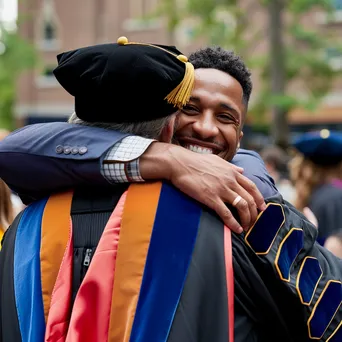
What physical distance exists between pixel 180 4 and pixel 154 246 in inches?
534

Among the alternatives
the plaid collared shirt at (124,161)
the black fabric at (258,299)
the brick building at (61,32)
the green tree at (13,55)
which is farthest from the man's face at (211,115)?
the brick building at (61,32)

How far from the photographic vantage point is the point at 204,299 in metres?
1.75

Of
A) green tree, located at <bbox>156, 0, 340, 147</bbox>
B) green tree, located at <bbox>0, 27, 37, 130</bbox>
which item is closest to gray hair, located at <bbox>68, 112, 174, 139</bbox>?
green tree, located at <bbox>156, 0, 340, 147</bbox>

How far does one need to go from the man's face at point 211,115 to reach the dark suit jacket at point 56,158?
14 centimetres

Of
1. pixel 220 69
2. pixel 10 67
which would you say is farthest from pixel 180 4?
pixel 220 69

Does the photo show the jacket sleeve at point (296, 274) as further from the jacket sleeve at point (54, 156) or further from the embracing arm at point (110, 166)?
the jacket sleeve at point (54, 156)

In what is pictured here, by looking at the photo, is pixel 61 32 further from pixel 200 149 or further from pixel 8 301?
pixel 8 301

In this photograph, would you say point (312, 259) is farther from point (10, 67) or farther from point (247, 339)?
point (10, 67)

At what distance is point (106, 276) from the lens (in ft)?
5.83

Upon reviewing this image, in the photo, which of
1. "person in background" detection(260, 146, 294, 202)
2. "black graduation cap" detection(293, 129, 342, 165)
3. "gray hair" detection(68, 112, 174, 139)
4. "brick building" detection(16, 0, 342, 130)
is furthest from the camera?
"brick building" detection(16, 0, 342, 130)

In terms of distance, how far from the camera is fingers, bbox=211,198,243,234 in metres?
1.79

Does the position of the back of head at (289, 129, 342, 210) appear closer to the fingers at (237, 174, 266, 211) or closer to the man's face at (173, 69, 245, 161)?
the man's face at (173, 69, 245, 161)

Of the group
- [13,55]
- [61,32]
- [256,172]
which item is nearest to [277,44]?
[13,55]

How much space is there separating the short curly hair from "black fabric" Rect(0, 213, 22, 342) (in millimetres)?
788
